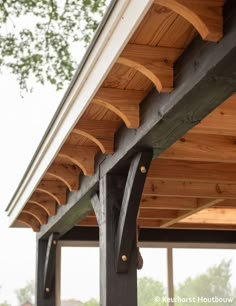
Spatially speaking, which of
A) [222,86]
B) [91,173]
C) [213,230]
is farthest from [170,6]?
[213,230]

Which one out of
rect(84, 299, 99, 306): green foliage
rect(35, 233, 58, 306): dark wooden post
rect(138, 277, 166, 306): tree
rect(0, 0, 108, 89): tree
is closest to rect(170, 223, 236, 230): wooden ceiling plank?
rect(138, 277, 166, 306): tree

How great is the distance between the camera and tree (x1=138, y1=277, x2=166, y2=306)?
6.60 m

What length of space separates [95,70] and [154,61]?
12.3 inches

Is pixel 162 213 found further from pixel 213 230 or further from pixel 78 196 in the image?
pixel 78 196

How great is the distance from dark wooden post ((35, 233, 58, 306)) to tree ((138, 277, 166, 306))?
1240mm

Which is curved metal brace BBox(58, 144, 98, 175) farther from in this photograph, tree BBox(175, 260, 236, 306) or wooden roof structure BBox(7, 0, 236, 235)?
tree BBox(175, 260, 236, 306)

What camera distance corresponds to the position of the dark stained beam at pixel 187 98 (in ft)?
6.61

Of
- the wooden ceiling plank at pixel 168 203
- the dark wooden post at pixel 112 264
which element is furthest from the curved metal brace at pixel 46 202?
the dark wooden post at pixel 112 264

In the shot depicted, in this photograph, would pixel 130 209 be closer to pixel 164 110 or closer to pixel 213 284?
pixel 164 110

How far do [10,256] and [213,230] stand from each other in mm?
3329

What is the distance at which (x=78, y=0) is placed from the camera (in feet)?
36.9

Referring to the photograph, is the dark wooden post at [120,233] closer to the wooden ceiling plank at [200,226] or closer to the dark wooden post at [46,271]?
the dark wooden post at [46,271]

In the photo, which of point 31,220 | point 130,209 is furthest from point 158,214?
point 130,209

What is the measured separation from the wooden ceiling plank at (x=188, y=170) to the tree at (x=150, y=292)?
113 inches
